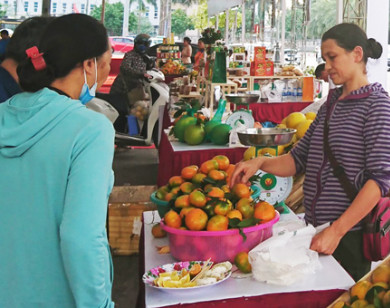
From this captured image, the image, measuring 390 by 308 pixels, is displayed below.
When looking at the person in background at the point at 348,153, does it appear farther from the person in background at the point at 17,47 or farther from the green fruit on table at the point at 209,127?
the green fruit on table at the point at 209,127

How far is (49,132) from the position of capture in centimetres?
133

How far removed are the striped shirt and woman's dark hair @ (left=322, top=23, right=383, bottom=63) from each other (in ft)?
0.50

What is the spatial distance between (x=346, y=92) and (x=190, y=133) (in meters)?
2.12

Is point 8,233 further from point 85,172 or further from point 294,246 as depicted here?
point 294,246

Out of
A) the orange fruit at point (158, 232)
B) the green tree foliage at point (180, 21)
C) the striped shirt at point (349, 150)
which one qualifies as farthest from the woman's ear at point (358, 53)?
the green tree foliage at point (180, 21)

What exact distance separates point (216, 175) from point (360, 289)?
0.74 m

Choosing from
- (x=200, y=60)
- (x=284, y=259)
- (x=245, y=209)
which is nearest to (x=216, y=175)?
(x=245, y=209)

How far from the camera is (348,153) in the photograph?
6.74ft

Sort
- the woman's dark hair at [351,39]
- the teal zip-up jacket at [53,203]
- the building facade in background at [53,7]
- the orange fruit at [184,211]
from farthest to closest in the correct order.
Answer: the building facade in background at [53,7] < the woman's dark hair at [351,39] < the orange fruit at [184,211] < the teal zip-up jacket at [53,203]

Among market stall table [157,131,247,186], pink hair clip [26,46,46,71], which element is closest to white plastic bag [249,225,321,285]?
pink hair clip [26,46,46,71]

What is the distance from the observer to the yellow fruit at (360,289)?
1663mm

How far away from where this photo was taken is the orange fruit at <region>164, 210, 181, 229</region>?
1.87 m

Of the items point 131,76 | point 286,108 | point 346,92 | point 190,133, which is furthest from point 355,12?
point 346,92

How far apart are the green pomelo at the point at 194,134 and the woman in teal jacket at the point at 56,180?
2.73m
